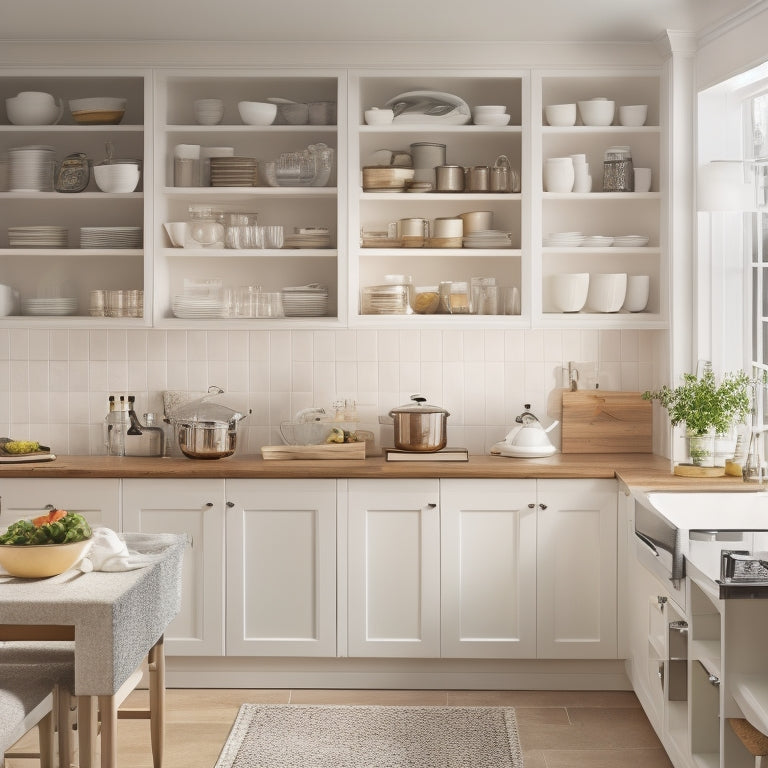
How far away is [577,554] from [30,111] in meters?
3.00

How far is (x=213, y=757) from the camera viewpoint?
3.26 metres

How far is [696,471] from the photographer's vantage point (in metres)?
3.69

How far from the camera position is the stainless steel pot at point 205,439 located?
4.00 metres

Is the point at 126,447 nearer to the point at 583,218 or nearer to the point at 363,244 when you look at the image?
the point at 363,244

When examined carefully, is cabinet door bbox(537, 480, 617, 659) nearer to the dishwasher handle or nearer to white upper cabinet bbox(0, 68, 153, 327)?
the dishwasher handle

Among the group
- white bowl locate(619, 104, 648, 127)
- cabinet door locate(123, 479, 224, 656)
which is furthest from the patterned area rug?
white bowl locate(619, 104, 648, 127)

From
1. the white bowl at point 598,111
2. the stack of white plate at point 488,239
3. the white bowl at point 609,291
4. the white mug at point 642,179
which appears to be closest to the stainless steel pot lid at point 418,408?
the stack of white plate at point 488,239

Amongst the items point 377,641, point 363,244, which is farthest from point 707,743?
point 363,244

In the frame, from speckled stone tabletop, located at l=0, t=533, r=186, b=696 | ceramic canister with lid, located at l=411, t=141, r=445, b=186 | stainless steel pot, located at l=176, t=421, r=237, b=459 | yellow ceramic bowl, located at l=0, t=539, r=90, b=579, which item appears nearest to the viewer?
speckled stone tabletop, located at l=0, t=533, r=186, b=696

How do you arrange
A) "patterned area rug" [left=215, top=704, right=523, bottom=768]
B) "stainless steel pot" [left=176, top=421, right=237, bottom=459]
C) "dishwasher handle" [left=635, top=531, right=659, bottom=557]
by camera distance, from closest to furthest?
"dishwasher handle" [left=635, top=531, right=659, bottom=557] → "patterned area rug" [left=215, top=704, right=523, bottom=768] → "stainless steel pot" [left=176, top=421, right=237, bottom=459]

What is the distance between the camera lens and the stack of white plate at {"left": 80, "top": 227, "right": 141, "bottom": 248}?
13.8 feet

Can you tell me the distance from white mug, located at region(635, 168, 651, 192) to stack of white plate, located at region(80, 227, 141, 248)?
7.22ft

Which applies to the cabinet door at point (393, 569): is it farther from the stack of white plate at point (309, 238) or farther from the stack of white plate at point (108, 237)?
the stack of white plate at point (108, 237)

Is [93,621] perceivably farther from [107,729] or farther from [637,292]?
[637,292]
